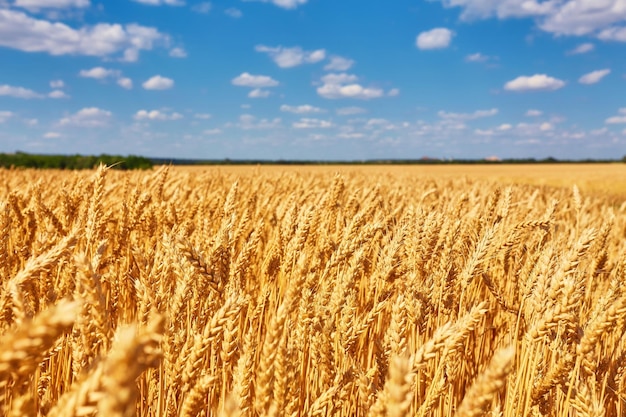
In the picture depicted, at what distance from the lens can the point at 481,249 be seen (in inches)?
76.2

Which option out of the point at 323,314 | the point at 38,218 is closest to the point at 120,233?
the point at 38,218

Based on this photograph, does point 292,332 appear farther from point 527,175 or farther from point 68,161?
point 68,161

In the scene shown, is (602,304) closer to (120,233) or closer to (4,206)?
(120,233)

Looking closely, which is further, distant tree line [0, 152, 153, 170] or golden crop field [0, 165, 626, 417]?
distant tree line [0, 152, 153, 170]

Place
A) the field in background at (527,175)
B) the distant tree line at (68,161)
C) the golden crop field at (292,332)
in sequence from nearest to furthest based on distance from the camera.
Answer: the golden crop field at (292,332) < the field in background at (527,175) < the distant tree line at (68,161)

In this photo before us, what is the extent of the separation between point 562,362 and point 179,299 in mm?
1236

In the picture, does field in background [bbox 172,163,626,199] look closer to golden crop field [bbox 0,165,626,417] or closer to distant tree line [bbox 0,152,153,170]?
golden crop field [bbox 0,165,626,417]

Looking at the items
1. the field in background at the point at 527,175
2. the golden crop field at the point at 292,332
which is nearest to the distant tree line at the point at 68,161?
the field in background at the point at 527,175

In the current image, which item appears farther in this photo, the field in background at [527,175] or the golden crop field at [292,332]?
the field in background at [527,175]

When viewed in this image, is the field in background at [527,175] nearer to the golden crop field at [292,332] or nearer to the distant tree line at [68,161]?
the golden crop field at [292,332]

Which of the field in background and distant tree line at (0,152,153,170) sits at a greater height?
distant tree line at (0,152,153,170)

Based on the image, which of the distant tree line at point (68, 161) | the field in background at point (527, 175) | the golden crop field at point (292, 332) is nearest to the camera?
the golden crop field at point (292, 332)

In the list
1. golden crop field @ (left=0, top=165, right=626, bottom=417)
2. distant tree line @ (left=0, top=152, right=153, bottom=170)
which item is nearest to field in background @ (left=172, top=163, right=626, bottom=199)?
golden crop field @ (left=0, top=165, right=626, bottom=417)

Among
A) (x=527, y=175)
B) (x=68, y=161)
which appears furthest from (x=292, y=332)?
(x=68, y=161)
